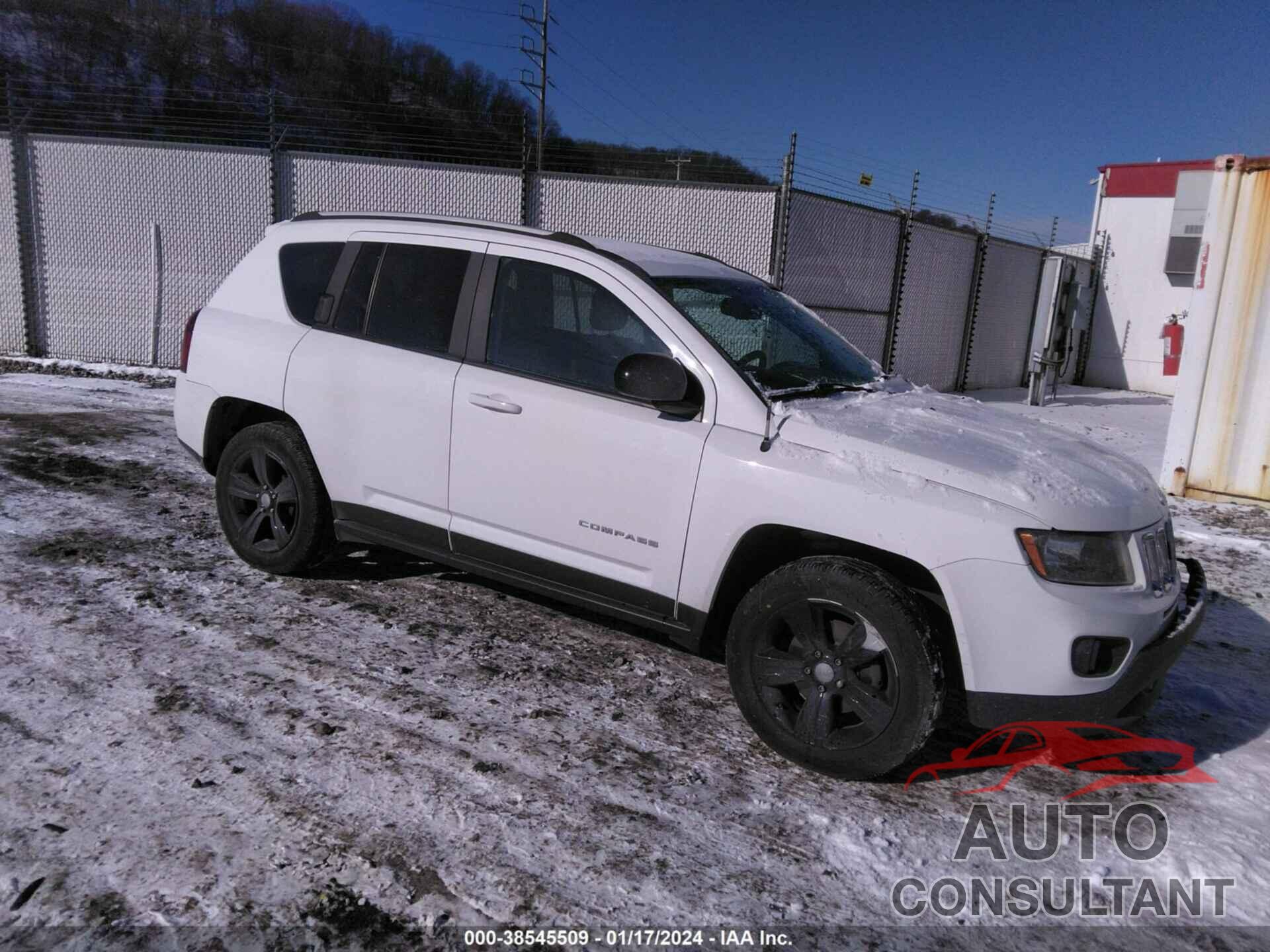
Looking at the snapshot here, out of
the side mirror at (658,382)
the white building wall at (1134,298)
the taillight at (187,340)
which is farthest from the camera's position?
the white building wall at (1134,298)

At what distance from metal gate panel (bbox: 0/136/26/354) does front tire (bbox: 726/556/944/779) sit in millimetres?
11508

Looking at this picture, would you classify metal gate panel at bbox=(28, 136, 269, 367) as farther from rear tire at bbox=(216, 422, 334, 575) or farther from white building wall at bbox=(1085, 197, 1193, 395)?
white building wall at bbox=(1085, 197, 1193, 395)

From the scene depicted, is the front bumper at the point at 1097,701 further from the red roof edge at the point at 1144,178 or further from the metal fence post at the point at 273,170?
the red roof edge at the point at 1144,178

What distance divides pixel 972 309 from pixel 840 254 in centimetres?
488

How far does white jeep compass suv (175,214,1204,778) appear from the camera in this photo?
120 inches

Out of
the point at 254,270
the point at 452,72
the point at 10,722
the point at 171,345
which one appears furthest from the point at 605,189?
the point at 452,72

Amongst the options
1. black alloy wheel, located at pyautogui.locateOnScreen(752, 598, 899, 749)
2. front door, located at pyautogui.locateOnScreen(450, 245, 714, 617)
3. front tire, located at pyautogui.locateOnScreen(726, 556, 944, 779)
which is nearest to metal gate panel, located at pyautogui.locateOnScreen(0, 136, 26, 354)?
front door, located at pyautogui.locateOnScreen(450, 245, 714, 617)

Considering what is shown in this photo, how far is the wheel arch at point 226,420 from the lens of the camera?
4793mm

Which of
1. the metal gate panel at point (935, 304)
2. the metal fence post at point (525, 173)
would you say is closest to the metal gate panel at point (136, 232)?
the metal fence post at point (525, 173)

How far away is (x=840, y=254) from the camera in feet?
38.4

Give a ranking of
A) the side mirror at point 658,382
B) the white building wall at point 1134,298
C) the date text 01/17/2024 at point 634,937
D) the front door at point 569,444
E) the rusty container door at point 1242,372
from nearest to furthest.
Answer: the date text 01/17/2024 at point 634,937 < the side mirror at point 658,382 < the front door at point 569,444 < the rusty container door at point 1242,372 < the white building wall at point 1134,298

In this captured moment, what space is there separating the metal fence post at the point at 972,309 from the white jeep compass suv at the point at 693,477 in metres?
11.8

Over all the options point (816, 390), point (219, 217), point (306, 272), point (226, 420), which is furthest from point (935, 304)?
point (226, 420)
